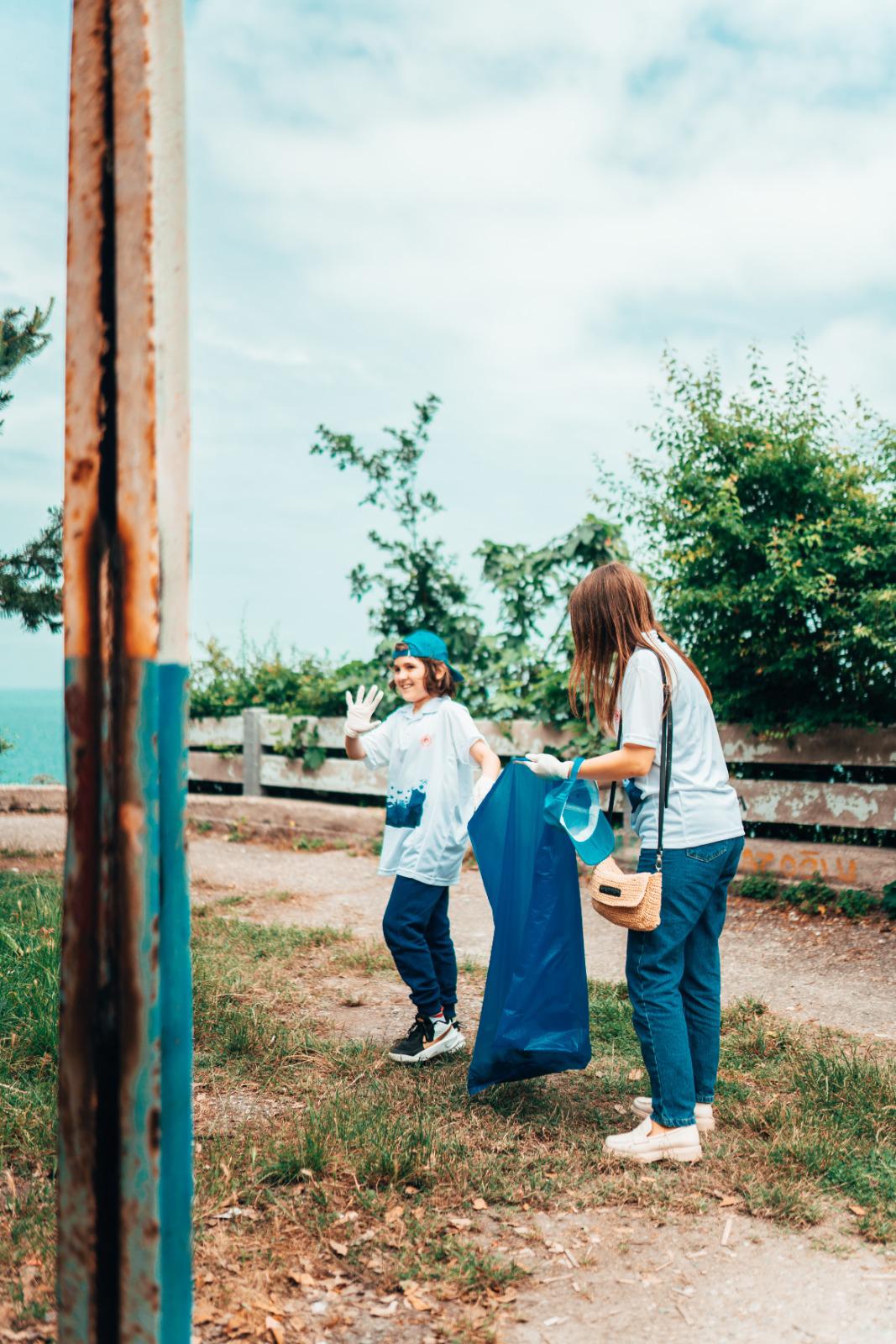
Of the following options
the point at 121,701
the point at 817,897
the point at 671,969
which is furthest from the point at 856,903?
the point at 121,701

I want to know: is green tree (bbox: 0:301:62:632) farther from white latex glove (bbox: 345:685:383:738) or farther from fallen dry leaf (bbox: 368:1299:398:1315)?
fallen dry leaf (bbox: 368:1299:398:1315)

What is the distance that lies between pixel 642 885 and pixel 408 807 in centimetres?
124

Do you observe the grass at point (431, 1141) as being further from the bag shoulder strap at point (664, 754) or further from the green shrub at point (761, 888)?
the green shrub at point (761, 888)

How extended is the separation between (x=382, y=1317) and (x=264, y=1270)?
0.32m

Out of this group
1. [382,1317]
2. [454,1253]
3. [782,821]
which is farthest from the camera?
[782,821]

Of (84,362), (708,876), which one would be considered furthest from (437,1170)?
(84,362)

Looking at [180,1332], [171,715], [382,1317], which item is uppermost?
[171,715]

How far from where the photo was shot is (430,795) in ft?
13.7

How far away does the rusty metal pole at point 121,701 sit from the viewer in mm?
1829

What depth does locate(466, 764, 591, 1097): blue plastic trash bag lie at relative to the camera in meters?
3.47

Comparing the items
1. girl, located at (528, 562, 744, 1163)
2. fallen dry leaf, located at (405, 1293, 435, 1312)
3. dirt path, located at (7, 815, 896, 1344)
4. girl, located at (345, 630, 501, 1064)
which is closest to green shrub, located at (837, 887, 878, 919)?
girl, located at (345, 630, 501, 1064)

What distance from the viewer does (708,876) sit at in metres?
3.29

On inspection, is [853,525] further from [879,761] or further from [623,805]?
[623,805]

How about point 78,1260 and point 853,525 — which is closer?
point 78,1260
